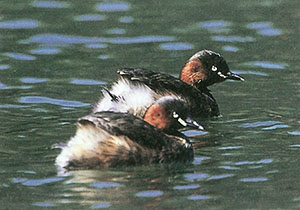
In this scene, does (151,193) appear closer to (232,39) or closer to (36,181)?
(36,181)

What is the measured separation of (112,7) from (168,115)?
7552mm

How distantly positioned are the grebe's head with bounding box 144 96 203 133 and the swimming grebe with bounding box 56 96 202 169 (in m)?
0.21

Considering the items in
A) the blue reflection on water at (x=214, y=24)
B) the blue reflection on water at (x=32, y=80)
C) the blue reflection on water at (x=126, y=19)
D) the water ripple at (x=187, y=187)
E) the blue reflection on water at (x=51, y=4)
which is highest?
the blue reflection on water at (x=51, y=4)

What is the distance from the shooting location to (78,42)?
606 inches

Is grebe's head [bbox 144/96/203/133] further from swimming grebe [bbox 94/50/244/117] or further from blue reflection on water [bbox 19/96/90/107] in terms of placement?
blue reflection on water [bbox 19/96/90/107]

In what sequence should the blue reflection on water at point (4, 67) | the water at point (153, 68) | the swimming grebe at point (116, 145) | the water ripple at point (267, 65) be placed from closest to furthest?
the water at point (153, 68) < the swimming grebe at point (116, 145) < the blue reflection on water at point (4, 67) < the water ripple at point (267, 65)

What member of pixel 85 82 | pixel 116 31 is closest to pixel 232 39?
pixel 116 31

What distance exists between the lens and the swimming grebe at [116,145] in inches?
356

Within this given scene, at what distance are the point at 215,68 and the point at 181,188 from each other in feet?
14.3

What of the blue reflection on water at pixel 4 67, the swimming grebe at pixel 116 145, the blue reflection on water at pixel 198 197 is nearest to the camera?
the blue reflection on water at pixel 198 197

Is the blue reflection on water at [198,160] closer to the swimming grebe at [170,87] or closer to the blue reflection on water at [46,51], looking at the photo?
the swimming grebe at [170,87]

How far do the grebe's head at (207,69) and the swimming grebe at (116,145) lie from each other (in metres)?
3.24

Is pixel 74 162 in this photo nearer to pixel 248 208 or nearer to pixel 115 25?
pixel 248 208

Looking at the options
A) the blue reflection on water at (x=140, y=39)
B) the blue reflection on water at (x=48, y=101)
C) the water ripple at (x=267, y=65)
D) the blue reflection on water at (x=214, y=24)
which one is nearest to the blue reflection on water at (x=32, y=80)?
the blue reflection on water at (x=48, y=101)
